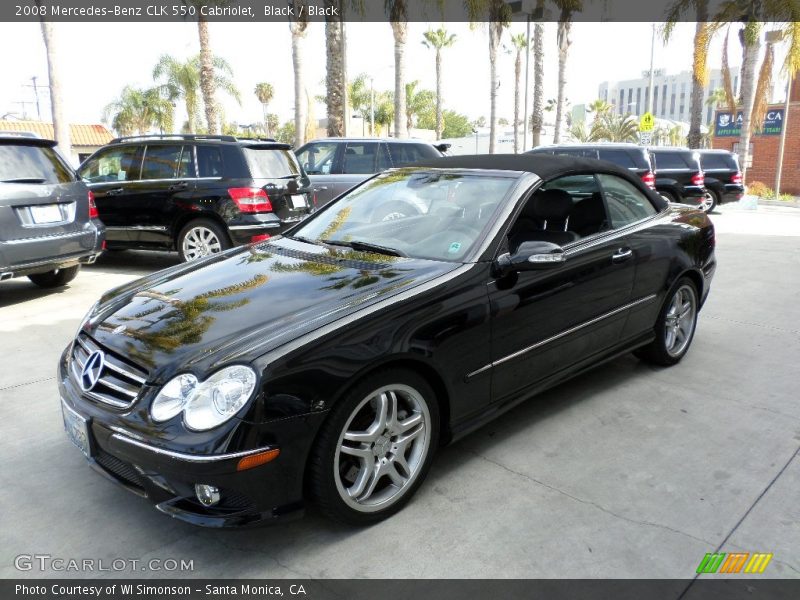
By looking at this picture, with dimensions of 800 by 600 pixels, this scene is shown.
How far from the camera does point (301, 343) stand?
2572 mm

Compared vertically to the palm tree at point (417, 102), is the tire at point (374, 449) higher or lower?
lower

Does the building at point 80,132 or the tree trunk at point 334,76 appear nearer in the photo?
the tree trunk at point 334,76

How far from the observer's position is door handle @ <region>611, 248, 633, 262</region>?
13.3 ft

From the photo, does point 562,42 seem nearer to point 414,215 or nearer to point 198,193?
point 198,193

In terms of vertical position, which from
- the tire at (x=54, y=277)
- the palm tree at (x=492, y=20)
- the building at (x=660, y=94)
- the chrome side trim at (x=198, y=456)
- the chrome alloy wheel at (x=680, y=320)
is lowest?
the tire at (x=54, y=277)

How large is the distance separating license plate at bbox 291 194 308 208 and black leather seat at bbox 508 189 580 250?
493 cm

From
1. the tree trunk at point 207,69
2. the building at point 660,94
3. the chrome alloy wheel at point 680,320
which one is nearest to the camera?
the chrome alloy wheel at point 680,320

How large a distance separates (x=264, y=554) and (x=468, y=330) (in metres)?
1.35

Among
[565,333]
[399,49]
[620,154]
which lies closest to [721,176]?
[620,154]

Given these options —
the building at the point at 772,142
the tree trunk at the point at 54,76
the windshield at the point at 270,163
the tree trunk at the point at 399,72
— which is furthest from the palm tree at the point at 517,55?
Result: the windshield at the point at 270,163

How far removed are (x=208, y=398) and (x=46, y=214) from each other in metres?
5.27

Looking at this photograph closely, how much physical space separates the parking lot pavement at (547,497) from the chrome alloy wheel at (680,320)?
0.61 ft

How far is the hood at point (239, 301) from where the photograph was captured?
2.65 m

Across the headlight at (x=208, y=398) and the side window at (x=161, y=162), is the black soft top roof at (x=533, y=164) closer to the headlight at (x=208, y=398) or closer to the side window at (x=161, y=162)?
the headlight at (x=208, y=398)
